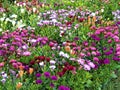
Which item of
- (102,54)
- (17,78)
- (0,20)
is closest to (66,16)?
(0,20)

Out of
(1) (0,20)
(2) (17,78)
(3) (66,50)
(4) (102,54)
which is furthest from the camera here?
(1) (0,20)

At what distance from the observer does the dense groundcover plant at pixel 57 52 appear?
5211 mm

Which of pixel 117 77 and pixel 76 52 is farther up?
pixel 76 52

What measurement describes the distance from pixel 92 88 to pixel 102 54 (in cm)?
82

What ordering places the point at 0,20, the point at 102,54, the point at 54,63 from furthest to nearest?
the point at 0,20, the point at 102,54, the point at 54,63

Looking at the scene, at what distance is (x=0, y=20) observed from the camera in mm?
7578

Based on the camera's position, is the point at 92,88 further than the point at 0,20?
No

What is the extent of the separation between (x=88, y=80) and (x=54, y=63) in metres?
0.60

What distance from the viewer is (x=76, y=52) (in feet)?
19.4

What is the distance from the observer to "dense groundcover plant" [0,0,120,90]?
5.21 m

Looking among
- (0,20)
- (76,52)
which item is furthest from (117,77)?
(0,20)

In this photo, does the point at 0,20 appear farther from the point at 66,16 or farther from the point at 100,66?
the point at 100,66

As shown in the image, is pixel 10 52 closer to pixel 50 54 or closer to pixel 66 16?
pixel 50 54

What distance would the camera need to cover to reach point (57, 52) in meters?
6.00
